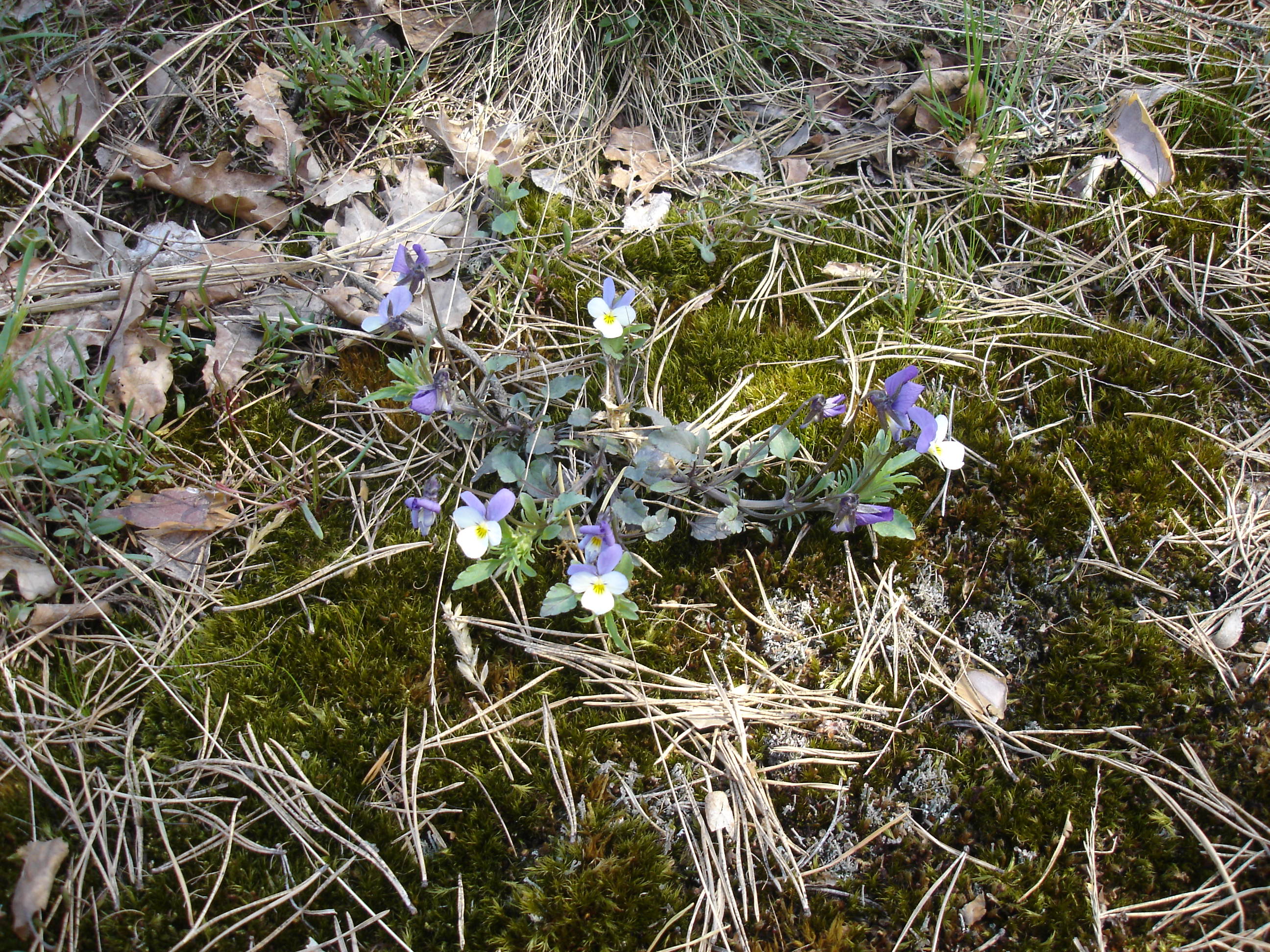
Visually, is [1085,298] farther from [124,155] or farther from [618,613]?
[124,155]

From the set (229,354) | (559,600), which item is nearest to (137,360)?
(229,354)

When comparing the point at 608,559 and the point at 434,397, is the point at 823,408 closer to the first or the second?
the point at 608,559

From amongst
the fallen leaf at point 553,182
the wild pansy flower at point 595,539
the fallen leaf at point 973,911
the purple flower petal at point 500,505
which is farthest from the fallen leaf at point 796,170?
the fallen leaf at point 973,911

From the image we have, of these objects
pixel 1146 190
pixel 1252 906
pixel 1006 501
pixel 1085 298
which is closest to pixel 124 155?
pixel 1006 501

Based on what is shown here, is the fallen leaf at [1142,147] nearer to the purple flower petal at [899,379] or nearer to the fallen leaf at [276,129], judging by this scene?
the purple flower petal at [899,379]


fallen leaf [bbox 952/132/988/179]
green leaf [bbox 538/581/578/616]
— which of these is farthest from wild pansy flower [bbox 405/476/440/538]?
fallen leaf [bbox 952/132/988/179]
